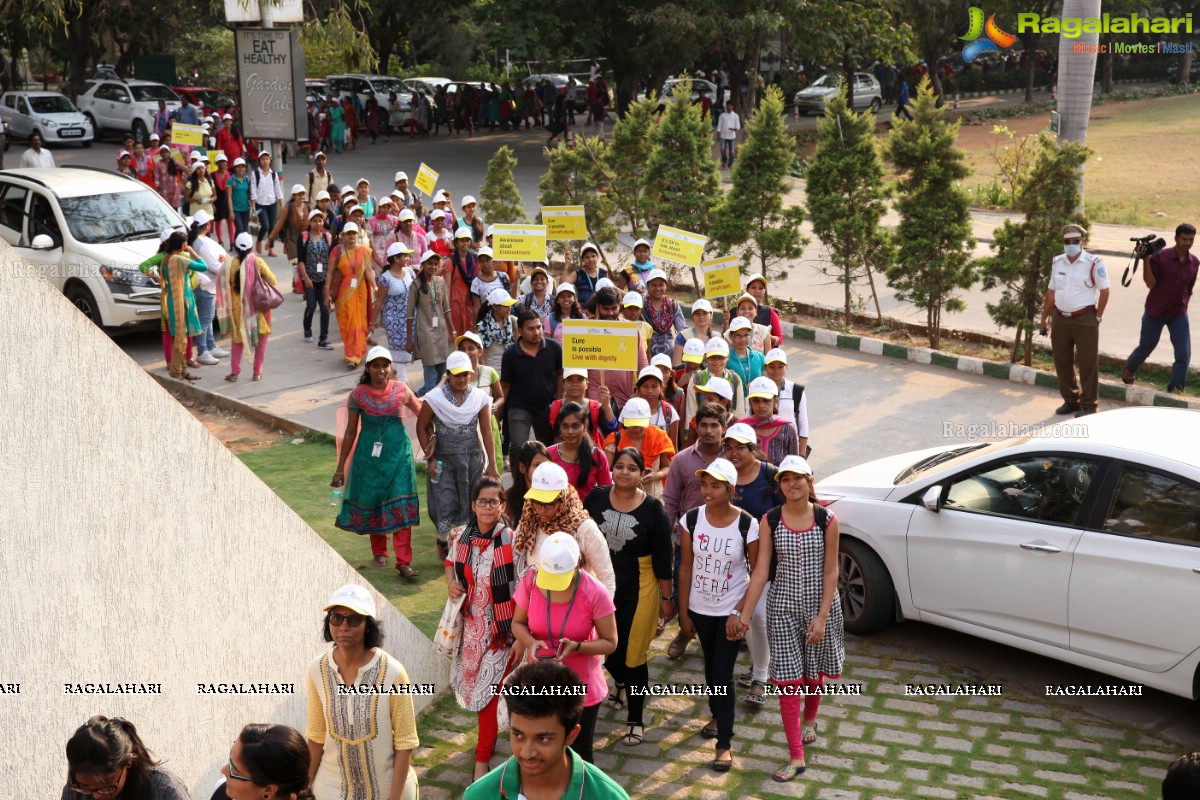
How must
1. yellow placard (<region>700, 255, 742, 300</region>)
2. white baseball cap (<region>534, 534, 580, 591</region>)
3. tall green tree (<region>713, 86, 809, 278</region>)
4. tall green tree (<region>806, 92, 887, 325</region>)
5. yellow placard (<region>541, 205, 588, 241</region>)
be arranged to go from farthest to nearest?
tall green tree (<region>713, 86, 809, 278</region>) < tall green tree (<region>806, 92, 887, 325</region>) < yellow placard (<region>541, 205, 588, 241</region>) < yellow placard (<region>700, 255, 742, 300</region>) < white baseball cap (<region>534, 534, 580, 591</region>)

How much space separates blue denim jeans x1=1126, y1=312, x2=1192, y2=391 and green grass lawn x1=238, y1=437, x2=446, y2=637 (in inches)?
286

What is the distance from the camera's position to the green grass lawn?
8133 mm

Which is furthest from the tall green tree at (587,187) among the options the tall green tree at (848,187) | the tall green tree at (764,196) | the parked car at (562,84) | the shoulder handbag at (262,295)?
the parked car at (562,84)

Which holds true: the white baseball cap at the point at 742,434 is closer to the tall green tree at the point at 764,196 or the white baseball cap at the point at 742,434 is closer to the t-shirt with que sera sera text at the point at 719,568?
the t-shirt with que sera sera text at the point at 719,568

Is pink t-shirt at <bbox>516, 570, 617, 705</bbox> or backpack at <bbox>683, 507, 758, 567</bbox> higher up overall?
backpack at <bbox>683, 507, 758, 567</bbox>

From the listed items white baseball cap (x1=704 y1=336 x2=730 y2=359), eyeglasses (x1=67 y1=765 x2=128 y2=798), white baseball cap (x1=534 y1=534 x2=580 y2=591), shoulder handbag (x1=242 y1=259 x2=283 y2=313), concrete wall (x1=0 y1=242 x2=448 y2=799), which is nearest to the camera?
eyeglasses (x1=67 y1=765 x2=128 y2=798)

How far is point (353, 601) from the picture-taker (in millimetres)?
4688

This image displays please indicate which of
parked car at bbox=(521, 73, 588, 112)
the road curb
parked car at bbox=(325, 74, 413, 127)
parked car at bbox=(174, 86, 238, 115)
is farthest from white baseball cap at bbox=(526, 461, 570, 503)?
parked car at bbox=(521, 73, 588, 112)

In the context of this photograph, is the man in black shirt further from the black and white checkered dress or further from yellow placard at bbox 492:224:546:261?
yellow placard at bbox 492:224:546:261

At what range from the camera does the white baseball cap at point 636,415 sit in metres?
7.50

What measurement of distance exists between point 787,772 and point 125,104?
33.5m

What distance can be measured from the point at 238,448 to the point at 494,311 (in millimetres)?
2842

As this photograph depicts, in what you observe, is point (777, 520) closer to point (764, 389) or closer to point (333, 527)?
point (764, 389)

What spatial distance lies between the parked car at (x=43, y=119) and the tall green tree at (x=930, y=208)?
26393mm
